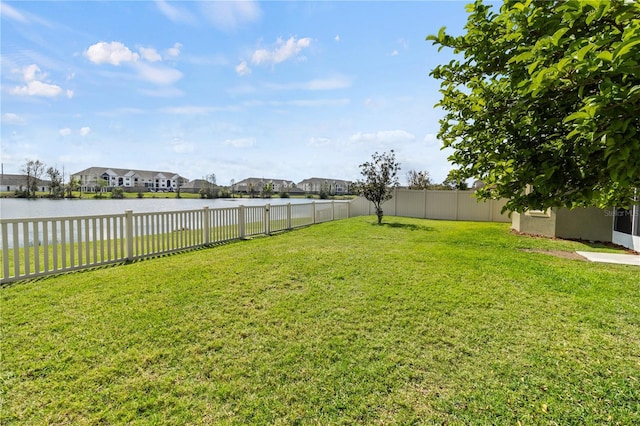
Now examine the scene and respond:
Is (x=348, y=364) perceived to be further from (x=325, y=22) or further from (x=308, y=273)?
(x=325, y=22)

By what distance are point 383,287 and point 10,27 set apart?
792 cm

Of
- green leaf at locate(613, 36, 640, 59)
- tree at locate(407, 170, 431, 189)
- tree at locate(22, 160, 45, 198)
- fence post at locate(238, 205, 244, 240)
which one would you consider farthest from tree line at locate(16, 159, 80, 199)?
tree at locate(407, 170, 431, 189)

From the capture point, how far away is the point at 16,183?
20234 millimetres

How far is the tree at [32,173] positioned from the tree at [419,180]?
3106 centimetres

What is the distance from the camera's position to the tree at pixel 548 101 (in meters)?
1.21

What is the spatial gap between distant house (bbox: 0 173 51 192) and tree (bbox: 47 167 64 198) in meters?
0.33

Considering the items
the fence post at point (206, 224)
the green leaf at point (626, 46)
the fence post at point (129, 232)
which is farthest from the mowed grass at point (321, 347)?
the fence post at point (206, 224)

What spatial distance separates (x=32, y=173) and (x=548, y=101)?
27780mm

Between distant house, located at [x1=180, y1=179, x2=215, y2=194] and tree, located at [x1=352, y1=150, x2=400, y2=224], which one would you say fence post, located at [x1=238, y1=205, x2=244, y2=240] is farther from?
distant house, located at [x1=180, y1=179, x2=215, y2=194]

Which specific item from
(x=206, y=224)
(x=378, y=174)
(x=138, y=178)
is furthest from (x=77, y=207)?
(x=138, y=178)

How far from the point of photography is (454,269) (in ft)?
17.7

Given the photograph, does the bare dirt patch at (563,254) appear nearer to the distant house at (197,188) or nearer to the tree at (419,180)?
the tree at (419,180)

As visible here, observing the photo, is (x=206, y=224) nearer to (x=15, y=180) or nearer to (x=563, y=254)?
(x=563, y=254)

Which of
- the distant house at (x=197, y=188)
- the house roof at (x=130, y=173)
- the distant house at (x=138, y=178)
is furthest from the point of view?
the distant house at (x=138, y=178)
